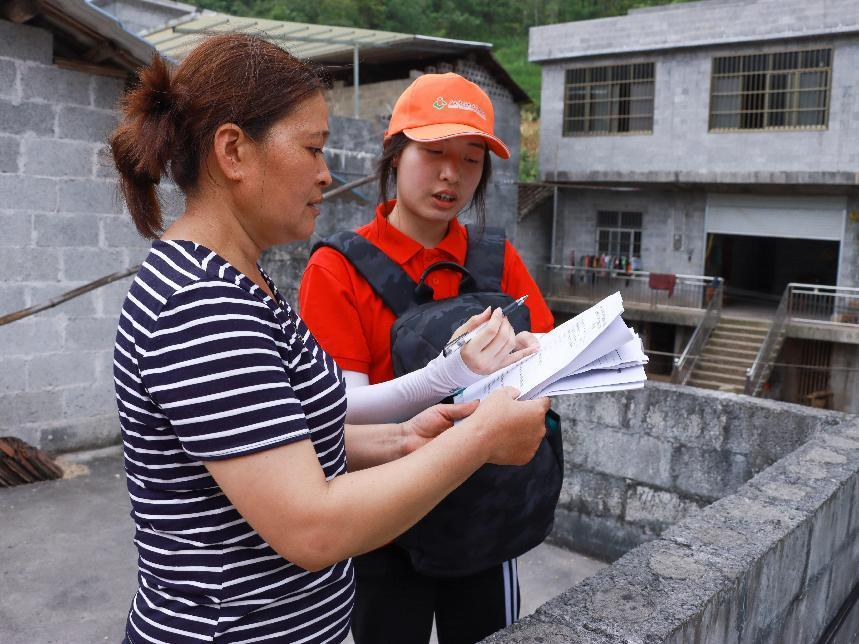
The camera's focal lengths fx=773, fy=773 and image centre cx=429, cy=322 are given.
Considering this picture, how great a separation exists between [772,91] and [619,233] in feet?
15.8

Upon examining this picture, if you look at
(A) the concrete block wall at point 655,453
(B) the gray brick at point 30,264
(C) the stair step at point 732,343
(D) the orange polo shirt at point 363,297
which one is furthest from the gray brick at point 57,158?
(C) the stair step at point 732,343

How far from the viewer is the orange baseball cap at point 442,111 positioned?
1.88m

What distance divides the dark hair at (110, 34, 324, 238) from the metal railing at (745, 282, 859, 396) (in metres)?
15.2

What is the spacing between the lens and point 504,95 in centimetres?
1773

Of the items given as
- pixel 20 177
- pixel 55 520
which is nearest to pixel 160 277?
pixel 55 520

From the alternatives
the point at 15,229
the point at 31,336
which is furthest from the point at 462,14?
the point at 31,336

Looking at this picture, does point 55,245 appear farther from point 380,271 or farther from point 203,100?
point 203,100

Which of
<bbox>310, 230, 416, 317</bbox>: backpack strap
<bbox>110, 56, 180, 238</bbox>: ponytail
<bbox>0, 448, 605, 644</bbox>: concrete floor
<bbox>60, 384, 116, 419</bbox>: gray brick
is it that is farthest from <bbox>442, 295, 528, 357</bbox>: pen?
<bbox>60, 384, 116, 419</bbox>: gray brick

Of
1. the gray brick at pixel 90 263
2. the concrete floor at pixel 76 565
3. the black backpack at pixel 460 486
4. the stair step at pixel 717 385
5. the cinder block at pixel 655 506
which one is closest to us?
the black backpack at pixel 460 486

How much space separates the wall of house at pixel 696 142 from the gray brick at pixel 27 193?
15.7 meters

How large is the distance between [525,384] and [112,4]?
2219cm

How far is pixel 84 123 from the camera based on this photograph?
16.8ft

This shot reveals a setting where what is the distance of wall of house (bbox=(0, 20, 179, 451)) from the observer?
15.8ft

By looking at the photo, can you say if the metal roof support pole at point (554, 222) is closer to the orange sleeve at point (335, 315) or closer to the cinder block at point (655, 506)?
the cinder block at point (655, 506)
